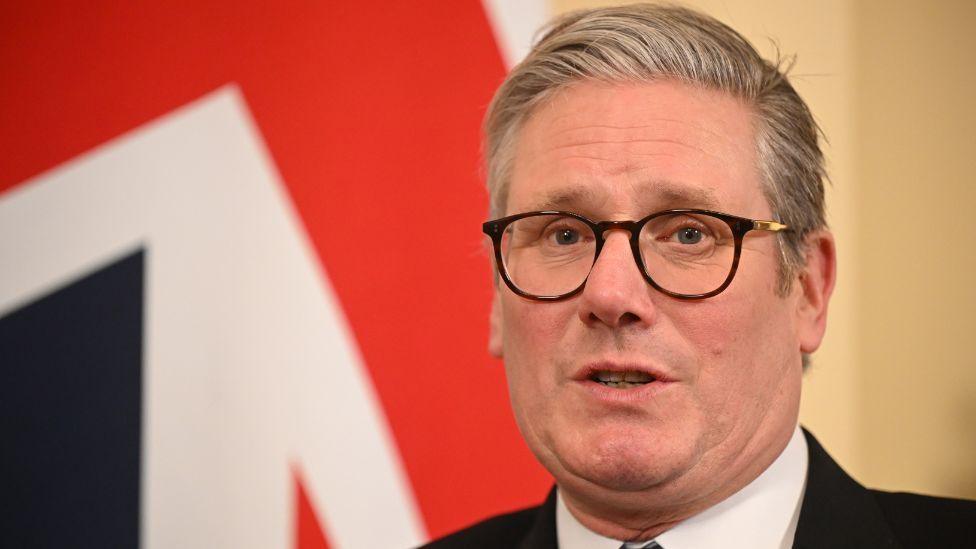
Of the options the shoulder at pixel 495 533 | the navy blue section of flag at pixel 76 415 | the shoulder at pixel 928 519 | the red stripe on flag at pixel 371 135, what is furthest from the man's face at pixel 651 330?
the navy blue section of flag at pixel 76 415

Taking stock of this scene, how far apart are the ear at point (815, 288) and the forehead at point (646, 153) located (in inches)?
5.5

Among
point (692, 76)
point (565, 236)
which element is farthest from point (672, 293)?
point (692, 76)

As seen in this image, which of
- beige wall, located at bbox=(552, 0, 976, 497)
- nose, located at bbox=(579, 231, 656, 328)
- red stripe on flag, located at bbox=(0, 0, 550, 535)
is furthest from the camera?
red stripe on flag, located at bbox=(0, 0, 550, 535)

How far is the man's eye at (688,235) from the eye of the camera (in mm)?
1182

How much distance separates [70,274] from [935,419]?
1.80m

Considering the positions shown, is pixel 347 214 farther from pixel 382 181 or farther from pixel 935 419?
pixel 935 419

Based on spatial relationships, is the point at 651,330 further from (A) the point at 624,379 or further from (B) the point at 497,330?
(B) the point at 497,330

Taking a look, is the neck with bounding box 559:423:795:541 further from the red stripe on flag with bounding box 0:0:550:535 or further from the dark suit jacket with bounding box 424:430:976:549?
the red stripe on flag with bounding box 0:0:550:535

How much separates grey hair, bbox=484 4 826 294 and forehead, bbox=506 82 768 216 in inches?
0.8

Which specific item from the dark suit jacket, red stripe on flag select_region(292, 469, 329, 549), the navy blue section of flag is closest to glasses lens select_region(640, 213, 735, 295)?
the dark suit jacket

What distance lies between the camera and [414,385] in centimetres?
196

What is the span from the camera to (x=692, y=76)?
1.23 meters

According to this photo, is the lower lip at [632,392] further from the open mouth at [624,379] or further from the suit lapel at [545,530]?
the suit lapel at [545,530]

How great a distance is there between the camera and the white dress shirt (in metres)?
1.21
